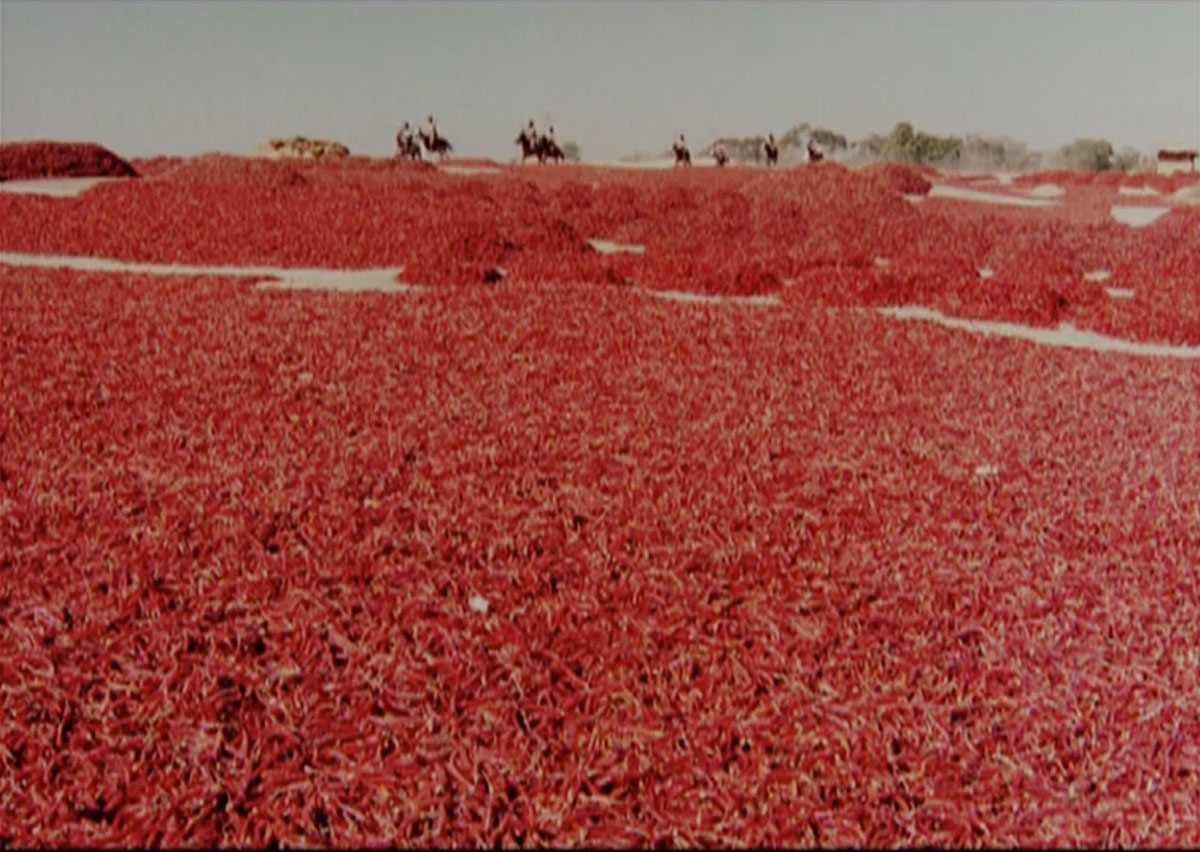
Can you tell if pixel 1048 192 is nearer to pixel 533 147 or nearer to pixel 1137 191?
pixel 1137 191

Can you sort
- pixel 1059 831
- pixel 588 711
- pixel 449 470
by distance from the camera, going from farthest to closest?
pixel 449 470 < pixel 588 711 < pixel 1059 831

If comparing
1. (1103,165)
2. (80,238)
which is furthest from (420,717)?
(1103,165)

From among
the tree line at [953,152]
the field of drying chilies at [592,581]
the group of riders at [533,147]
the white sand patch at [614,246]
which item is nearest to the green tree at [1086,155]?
the tree line at [953,152]

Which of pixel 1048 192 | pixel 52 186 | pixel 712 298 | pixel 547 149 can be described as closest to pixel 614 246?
pixel 712 298

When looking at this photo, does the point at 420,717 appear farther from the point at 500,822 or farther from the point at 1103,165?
the point at 1103,165

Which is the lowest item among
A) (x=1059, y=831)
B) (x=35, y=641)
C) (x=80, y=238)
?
(x=1059, y=831)

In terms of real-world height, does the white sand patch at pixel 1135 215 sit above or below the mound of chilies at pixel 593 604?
above

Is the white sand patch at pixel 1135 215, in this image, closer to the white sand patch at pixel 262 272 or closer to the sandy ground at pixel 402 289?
the sandy ground at pixel 402 289
